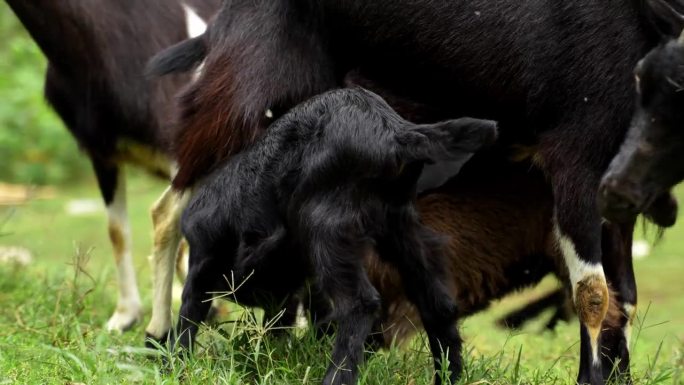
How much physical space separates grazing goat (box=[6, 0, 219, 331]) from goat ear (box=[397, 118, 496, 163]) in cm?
218

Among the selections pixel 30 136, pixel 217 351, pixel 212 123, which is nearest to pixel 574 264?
pixel 217 351

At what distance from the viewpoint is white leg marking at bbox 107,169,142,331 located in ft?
22.0

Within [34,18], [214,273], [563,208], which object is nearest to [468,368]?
[563,208]

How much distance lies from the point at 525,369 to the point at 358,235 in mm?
1513

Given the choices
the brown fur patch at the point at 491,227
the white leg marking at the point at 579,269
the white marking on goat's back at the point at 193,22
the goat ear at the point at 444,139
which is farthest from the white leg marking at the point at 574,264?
the white marking on goat's back at the point at 193,22

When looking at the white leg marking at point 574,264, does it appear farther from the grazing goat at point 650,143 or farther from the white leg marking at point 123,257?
the white leg marking at point 123,257

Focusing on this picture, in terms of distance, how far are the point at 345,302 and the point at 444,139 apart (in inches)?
25.8

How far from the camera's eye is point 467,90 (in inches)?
191

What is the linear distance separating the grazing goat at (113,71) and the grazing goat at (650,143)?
2.56 metres

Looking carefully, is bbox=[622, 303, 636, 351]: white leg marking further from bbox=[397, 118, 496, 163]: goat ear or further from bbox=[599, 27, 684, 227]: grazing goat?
bbox=[397, 118, 496, 163]: goat ear

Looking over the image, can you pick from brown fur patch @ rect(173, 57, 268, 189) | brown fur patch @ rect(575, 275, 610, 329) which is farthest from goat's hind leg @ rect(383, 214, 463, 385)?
brown fur patch @ rect(173, 57, 268, 189)

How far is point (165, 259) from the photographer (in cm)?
576

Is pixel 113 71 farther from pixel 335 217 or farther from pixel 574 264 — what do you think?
pixel 574 264

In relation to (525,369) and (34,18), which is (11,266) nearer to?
(34,18)
